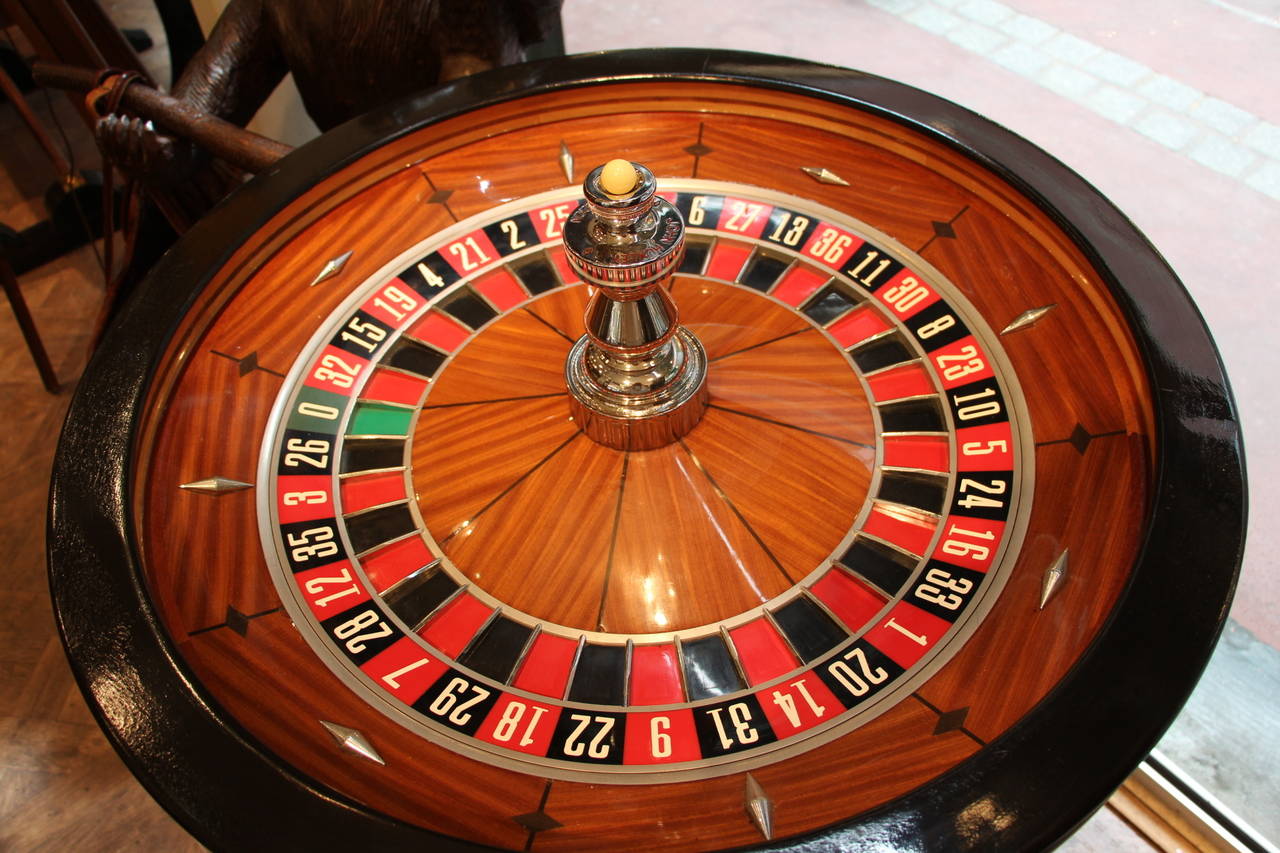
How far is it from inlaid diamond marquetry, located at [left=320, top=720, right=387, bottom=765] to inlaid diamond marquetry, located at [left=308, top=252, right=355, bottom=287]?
957 millimetres

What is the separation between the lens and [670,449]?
6.07ft

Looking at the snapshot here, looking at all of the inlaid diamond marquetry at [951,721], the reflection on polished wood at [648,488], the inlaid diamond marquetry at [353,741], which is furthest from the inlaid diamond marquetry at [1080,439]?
the inlaid diamond marquetry at [353,741]

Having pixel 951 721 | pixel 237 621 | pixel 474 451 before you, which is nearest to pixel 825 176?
pixel 474 451

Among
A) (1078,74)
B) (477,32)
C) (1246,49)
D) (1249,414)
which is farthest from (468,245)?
(1246,49)

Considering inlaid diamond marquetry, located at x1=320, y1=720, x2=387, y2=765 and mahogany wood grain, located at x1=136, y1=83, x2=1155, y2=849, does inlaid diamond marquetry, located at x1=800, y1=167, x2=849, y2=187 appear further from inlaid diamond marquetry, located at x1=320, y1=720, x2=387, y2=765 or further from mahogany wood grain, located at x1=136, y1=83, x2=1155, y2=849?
inlaid diamond marquetry, located at x1=320, y1=720, x2=387, y2=765

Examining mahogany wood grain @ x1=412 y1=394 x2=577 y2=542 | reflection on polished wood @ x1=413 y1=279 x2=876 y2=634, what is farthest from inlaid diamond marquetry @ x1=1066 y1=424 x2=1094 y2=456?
mahogany wood grain @ x1=412 y1=394 x2=577 y2=542

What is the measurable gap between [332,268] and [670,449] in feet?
2.62

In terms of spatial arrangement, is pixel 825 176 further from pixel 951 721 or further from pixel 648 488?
pixel 951 721

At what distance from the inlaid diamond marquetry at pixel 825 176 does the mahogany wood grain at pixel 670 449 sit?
16mm

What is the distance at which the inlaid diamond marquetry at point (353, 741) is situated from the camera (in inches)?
55.1

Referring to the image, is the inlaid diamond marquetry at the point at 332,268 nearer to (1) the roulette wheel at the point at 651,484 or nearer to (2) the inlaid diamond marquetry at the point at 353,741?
(1) the roulette wheel at the point at 651,484

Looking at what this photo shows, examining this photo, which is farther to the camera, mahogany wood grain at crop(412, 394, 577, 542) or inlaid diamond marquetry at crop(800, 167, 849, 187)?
inlaid diamond marquetry at crop(800, 167, 849, 187)

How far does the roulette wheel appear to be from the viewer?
4.39 ft

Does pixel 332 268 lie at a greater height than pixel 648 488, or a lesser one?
greater
